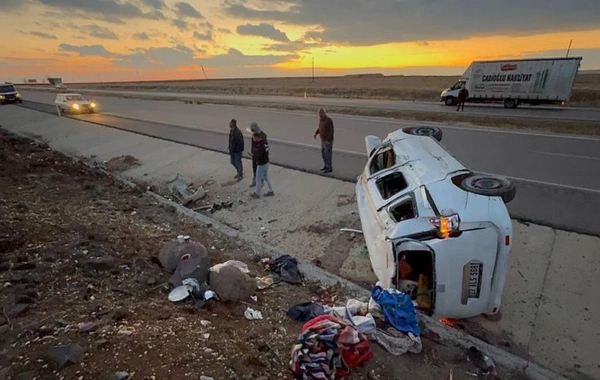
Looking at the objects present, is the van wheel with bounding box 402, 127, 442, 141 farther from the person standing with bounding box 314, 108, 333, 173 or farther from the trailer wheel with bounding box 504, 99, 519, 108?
the trailer wheel with bounding box 504, 99, 519, 108

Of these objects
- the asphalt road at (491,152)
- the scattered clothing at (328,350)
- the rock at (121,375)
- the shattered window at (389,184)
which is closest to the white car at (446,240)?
the shattered window at (389,184)

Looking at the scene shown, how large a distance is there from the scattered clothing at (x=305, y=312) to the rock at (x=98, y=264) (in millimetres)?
2762

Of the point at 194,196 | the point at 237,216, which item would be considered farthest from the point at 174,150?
the point at 237,216

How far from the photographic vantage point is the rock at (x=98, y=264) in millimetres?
5141

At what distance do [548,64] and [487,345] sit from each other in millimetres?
27580

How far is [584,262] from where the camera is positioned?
20.5ft

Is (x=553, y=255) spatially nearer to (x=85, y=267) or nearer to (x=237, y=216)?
(x=237, y=216)

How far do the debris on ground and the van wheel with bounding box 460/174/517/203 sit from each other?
1283cm

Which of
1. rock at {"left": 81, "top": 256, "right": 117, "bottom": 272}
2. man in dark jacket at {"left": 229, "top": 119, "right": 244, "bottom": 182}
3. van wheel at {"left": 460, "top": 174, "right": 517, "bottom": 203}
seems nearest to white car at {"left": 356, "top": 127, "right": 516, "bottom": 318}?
van wheel at {"left": 460, "top": 174, "right": 517, "bottom": 203}

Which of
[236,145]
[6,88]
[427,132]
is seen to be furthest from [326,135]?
[6,88]

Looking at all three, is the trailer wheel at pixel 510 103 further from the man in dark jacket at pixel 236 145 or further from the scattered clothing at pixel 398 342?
the scattered clothing at pixel 398 342

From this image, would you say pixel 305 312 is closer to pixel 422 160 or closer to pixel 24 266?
pixel 422 160

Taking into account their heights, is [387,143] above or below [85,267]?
above

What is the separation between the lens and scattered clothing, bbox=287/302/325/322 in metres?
4.64
